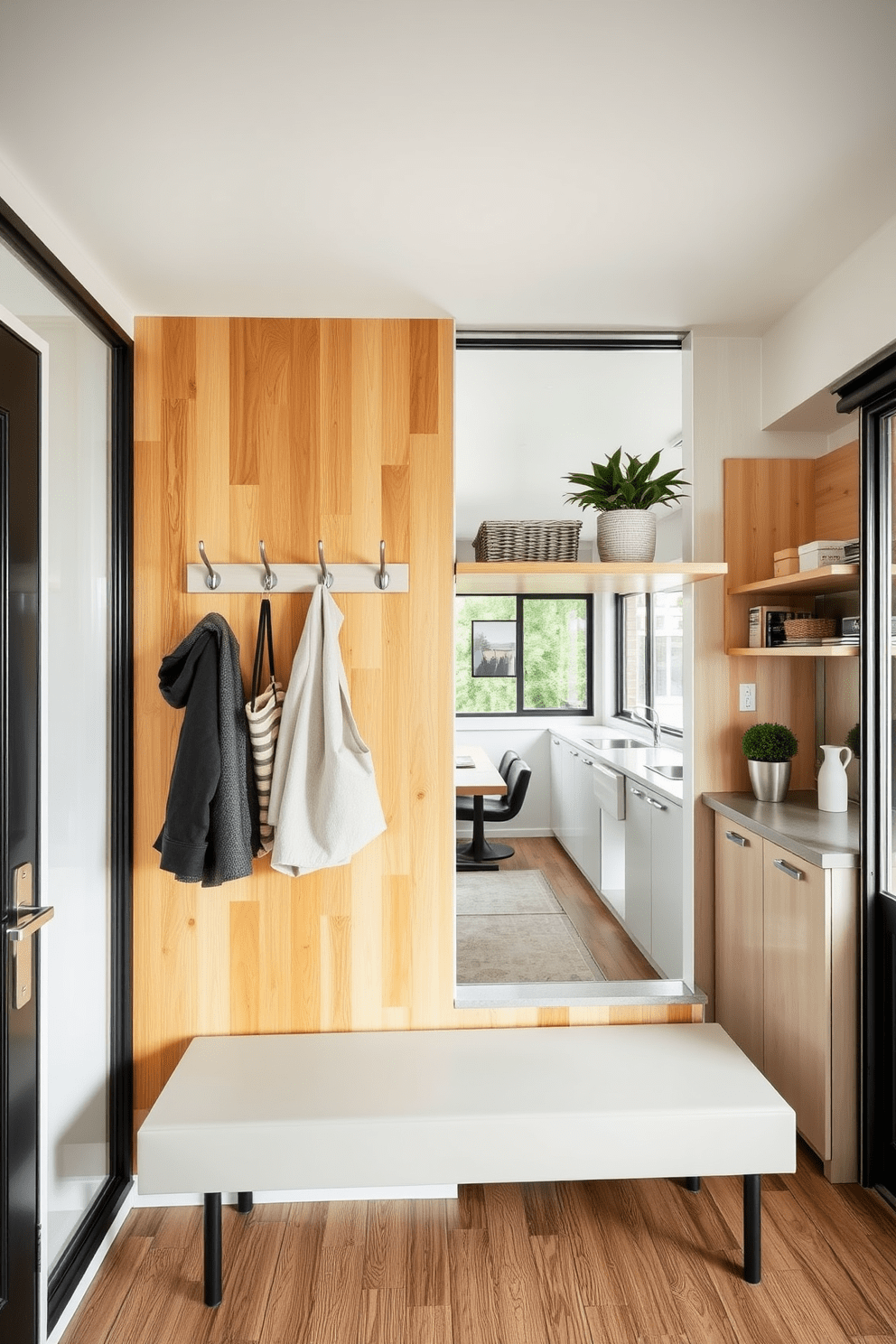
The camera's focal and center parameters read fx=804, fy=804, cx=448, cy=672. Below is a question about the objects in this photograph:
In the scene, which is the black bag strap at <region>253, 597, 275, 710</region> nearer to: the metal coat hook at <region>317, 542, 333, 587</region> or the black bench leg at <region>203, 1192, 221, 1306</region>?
the metal coat hook at <region>317, 542, 333, 587</region>

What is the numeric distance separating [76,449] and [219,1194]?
177 cm

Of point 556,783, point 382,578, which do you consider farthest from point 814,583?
point 556,783

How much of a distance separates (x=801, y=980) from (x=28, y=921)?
191 centimetres

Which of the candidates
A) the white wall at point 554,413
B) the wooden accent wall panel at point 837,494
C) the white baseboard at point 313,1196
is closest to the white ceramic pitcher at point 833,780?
the wooden accent wall panel at point 837,494

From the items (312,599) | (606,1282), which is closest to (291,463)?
(312,599)

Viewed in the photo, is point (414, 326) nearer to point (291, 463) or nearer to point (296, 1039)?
point (291, 463)

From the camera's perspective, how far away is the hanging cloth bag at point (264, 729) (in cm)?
211

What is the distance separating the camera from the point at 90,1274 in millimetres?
1897

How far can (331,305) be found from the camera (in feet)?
7.23

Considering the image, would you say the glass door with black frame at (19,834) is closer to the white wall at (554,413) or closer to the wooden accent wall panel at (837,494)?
the white wall at (554,413)

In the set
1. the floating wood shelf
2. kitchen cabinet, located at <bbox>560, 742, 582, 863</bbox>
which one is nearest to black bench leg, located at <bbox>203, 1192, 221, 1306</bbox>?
the floating wood shelf

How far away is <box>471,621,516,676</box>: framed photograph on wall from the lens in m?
6.71

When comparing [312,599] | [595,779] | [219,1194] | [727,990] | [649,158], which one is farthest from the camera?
[595,779]

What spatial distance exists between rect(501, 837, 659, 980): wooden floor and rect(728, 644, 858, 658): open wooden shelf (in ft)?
5.29
